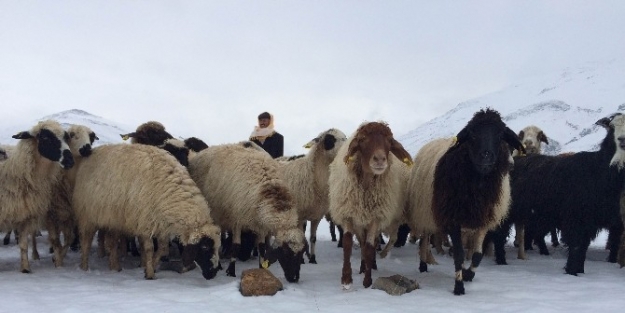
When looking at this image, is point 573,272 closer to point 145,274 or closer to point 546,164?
point 546,164

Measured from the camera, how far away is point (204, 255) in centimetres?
708

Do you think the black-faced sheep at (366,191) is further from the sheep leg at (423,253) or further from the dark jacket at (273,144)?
the dark jacket at (273,144)

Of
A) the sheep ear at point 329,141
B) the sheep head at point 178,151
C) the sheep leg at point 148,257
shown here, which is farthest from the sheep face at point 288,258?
the sheep head at point 178,151

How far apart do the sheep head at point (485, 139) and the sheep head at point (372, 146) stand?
0.87m

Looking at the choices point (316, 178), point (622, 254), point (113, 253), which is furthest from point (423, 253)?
point (113, 253)

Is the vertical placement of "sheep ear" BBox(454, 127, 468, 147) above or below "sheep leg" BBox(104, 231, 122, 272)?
above

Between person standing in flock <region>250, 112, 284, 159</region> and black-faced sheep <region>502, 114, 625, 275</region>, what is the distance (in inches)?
257

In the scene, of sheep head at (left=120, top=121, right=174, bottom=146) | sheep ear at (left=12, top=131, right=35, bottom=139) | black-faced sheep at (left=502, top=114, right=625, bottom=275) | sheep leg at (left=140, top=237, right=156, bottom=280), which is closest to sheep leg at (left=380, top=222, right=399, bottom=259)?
black-faced sheep at (left=502, top=114, right=625, bottom=275)

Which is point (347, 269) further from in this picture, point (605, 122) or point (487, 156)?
point (605, 122)

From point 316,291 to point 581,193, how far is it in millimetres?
4655

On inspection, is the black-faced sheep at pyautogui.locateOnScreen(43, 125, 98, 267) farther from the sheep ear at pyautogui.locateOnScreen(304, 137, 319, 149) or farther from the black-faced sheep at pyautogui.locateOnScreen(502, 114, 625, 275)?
the black-faced sheep at pyautogui.locateOnScreen(502, 114, 625, 275)

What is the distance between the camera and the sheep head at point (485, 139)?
598cm

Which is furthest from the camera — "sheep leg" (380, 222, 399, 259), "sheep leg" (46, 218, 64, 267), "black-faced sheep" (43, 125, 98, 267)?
"sheep leg" (380, 222, 399, 259)

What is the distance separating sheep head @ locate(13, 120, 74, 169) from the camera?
25.5 feet
